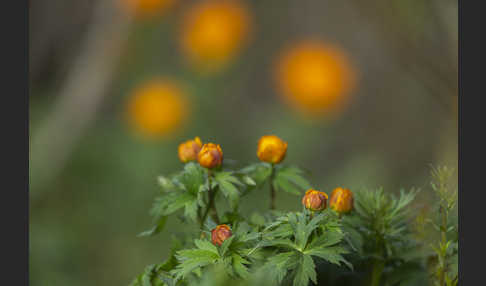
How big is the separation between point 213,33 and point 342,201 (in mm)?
Answer: 2202

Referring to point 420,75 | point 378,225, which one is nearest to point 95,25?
point 420,75

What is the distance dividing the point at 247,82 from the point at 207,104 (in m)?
0.52

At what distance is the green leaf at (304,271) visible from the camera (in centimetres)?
58

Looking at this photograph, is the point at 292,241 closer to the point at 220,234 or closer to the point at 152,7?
→ the point at 220,234

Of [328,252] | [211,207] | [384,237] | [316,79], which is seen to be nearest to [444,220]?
[384,237]

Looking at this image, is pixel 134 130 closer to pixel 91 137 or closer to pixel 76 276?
pixel 91 137

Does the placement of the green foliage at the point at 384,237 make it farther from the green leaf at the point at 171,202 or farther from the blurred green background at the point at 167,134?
the blurred green background at the point at 167,134

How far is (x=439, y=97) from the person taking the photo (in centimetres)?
161

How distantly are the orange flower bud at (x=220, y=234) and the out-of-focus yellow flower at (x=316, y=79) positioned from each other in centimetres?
204

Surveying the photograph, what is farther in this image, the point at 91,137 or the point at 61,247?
the point at 91,137

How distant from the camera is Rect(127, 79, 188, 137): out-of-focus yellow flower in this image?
247 centimetres

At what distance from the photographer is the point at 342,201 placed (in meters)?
0.70

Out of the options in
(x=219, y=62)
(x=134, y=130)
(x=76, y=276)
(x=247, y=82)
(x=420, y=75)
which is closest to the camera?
(x=420, y=75)

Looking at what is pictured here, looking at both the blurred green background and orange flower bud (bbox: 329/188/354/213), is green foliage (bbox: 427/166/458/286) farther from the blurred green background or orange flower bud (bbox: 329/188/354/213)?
the blurred green background
